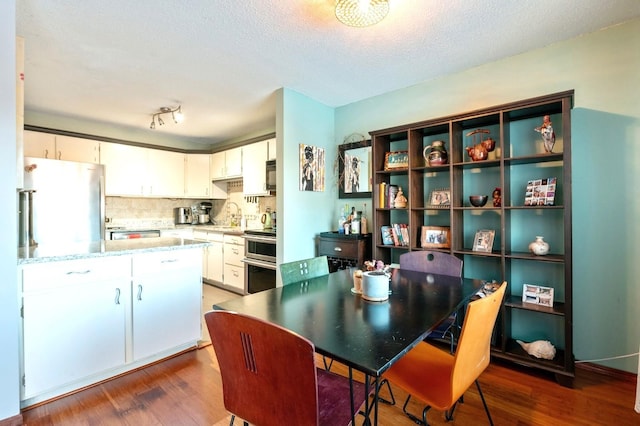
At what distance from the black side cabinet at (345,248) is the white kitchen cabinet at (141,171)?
2895 millimetres

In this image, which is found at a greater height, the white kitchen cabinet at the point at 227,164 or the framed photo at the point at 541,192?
the white kitchen cabinet at the point at 227,164

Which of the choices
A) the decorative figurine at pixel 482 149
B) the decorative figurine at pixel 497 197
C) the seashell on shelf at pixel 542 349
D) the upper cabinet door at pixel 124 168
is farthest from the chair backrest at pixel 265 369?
the upper cabinet door at pixel 124 168

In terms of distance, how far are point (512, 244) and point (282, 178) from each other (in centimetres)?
210

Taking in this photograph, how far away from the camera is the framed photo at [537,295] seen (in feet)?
7.29

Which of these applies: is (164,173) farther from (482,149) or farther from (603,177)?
(603,177)

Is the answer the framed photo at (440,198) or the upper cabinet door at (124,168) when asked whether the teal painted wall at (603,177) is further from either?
the upper cabinet door at (124,168)

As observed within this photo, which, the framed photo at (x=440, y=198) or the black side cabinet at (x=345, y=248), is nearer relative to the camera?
the framed photo at (x=440, y=198)

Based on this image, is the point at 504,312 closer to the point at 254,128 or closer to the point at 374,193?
the point at 374,193

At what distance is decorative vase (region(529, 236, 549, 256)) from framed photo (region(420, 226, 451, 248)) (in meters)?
0.59

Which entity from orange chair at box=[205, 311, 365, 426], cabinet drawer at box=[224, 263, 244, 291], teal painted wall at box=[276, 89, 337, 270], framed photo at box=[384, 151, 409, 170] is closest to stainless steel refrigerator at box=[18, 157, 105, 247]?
cabinet drawer at box=[224, 263, 244, 291]

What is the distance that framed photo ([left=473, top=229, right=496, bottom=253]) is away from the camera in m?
2.49

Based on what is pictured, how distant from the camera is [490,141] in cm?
246

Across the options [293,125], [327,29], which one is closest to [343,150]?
[293,125]

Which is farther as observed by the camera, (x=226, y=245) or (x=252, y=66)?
(x=226, y=245)
